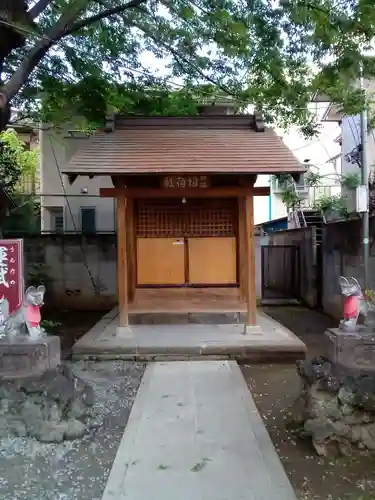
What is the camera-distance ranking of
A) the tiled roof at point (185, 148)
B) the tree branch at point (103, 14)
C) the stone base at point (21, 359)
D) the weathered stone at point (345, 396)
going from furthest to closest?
1. the tiled roof at point (185, 148)
2. the tree branch at point (103, 14)
3. the stone base at point (21, 359)
4. the weathered stone at point (345, 396)

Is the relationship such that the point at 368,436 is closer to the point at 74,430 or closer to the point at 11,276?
the point at 74,430

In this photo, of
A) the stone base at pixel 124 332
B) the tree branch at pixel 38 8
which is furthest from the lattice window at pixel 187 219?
the tree branch at pixel 38 8

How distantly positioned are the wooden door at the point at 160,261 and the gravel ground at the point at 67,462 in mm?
5077

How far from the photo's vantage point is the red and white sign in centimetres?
540

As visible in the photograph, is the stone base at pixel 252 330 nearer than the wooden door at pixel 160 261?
Yes

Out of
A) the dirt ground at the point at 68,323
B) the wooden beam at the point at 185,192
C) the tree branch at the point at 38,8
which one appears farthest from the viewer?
the dirt ground at the point at 68,323

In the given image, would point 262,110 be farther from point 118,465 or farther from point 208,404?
point 118,465

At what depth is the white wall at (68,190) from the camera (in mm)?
16359

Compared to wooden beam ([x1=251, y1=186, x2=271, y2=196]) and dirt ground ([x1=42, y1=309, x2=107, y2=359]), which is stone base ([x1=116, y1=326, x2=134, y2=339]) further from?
wooden beam ([x1=251, y1=186, x2=271, y2=196])

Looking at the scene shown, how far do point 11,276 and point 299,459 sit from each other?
3.60m

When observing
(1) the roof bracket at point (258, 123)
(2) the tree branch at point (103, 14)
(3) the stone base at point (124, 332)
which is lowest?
(3) the stone base at point (124, 332)

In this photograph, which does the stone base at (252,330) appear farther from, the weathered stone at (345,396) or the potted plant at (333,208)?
the potted plant at (333,208)

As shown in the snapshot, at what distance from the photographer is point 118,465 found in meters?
3.85

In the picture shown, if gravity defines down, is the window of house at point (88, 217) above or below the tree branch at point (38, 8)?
below
